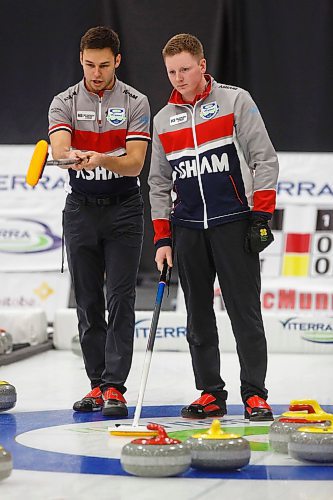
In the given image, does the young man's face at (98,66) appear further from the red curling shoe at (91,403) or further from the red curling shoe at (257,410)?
the red curling shoe at (257,410)

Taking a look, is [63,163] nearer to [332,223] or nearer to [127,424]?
[127,424]

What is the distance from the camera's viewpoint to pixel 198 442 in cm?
297

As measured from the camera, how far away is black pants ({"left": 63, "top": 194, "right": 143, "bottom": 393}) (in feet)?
13.9

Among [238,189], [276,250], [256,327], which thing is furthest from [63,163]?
[276,250]

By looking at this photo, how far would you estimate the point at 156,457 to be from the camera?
9.41 ft

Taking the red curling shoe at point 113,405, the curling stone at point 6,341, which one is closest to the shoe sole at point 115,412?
the red curling shoe at point 113,405

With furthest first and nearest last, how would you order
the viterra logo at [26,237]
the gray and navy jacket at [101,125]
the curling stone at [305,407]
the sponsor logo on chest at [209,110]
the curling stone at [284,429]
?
the viterra logo at [26,237] → the gray and navy jacket at [101,125] → the sponsor logo on chest at [209,110] → the curling stone at [305,407] → the curling stone at [284,429]

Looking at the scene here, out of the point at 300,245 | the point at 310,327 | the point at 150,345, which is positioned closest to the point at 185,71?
the point at 150,345

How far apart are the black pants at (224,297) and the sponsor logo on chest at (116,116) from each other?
509 millimetres

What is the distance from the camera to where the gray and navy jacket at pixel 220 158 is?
12.9 feet

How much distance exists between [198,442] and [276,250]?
13.6 ft

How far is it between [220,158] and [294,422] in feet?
3.65

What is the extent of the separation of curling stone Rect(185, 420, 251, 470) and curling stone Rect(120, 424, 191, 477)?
0.22 ft

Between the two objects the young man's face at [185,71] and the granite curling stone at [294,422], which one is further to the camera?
the young man's face at [185,71]
